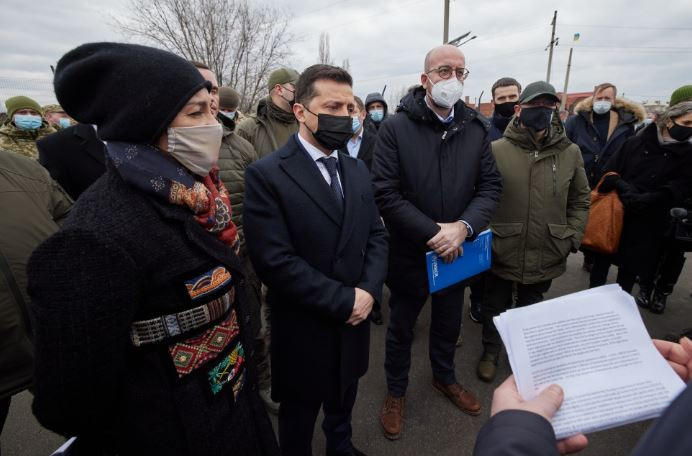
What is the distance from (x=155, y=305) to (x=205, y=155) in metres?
0.52

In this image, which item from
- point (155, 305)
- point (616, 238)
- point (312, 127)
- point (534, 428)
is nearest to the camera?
point (534, 428)

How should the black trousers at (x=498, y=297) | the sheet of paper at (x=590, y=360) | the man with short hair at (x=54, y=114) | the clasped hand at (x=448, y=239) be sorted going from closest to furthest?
1. the sheet of paper at (x=590, y=360)
2. the clasped hand at (x=448, y=239)
3. the black trousers at (x=498, y=297)
4. the man with short hair at (x=54, y=114)

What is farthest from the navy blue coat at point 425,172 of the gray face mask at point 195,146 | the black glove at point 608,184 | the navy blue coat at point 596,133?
the navy blue coat at point 596,133

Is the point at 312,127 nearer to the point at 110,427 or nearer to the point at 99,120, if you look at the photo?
the point at 99,120

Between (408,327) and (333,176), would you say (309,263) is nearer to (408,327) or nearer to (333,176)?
(333,176)

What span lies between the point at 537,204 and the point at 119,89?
2.57 metres

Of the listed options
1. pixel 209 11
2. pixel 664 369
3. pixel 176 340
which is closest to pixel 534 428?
pixel 664 369

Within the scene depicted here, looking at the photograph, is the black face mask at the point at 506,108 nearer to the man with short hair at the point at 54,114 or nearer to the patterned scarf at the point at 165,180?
the patterned scarf at the point at 165,180

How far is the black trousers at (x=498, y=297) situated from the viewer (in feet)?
9.05

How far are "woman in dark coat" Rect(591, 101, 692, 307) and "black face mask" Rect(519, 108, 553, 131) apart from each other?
1285 mm

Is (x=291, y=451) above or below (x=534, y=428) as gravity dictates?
below

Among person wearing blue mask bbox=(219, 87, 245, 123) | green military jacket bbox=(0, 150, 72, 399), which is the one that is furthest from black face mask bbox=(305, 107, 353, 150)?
person wearing blue mask bbox=(219, 87, 245, 123)

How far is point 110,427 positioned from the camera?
1.10 m

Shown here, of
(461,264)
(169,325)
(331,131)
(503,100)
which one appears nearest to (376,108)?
(503,100)
